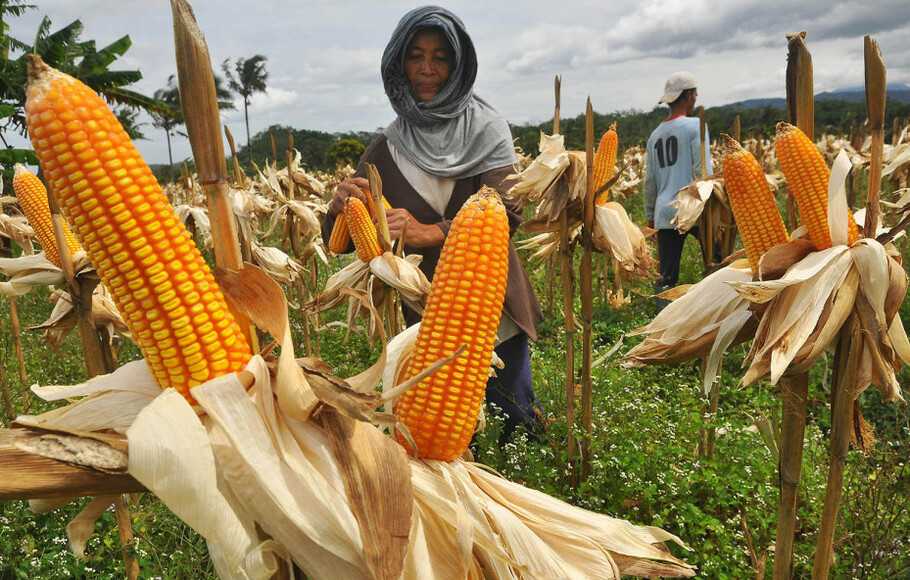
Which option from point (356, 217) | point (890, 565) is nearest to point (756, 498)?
point (890, 565)

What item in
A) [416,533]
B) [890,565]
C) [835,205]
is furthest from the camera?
[890,565]

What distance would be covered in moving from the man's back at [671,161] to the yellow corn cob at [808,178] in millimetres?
4082

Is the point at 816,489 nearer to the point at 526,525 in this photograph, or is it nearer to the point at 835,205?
the point at 835,205

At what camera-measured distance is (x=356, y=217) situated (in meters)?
2.84

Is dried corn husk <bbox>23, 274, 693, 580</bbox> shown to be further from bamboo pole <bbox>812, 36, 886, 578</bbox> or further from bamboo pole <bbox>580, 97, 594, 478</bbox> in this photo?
bamboo pole <bbox>580, 97, 594, 478</bbox>

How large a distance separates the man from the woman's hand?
323 cm

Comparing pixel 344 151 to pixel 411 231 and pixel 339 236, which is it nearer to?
pixel 339 236

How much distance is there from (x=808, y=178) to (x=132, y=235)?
61.6 inches

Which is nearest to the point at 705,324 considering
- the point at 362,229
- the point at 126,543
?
the point at 362,229

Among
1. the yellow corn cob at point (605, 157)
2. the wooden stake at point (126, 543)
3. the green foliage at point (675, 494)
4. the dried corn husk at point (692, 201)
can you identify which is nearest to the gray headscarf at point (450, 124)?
the yellow corn cob at point (605, 157)

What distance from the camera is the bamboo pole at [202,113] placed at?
75cm

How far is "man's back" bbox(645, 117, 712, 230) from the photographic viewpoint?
221 inches

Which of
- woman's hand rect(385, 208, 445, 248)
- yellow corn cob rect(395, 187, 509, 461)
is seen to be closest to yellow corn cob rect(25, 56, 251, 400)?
yellow corn cob rect(395, 187, 509, 461)

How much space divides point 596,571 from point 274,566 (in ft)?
2.12
